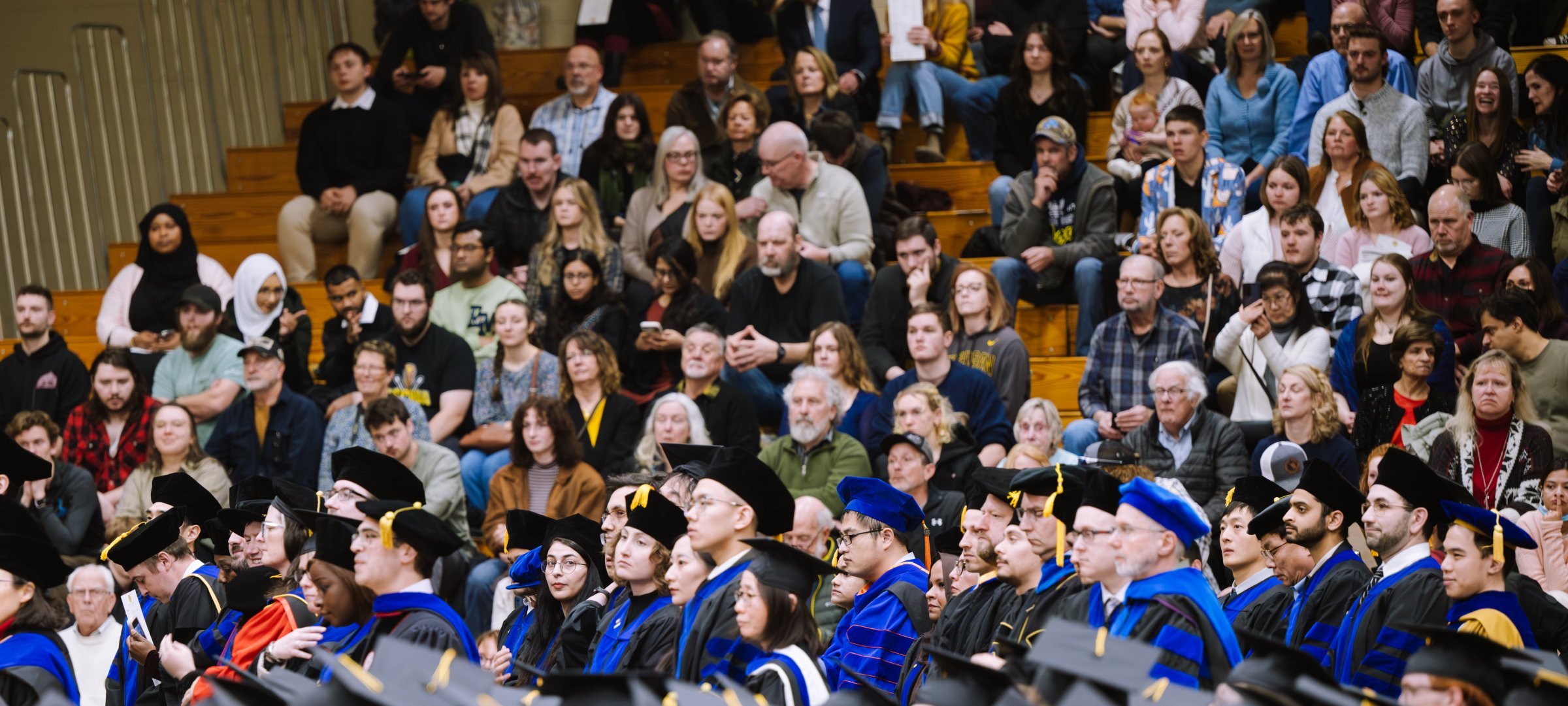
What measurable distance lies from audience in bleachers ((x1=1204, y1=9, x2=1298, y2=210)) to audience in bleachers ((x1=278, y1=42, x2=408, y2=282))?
18.1ft

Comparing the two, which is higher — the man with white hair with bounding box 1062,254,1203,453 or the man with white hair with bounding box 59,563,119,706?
the man with white hair with bounding box 1062,254,1203,453

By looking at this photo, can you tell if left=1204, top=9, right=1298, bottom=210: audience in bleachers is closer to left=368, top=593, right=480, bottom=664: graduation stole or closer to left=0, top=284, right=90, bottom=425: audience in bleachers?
left=368, top=593, right=480, bottom=664: graduation stole

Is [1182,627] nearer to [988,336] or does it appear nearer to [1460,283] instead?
[988,336]

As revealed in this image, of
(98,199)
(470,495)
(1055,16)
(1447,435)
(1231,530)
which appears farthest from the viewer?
(98,199)

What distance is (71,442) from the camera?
32.9ft

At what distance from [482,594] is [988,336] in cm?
297

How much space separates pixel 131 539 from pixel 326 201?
5.20 m

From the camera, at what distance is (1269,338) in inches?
347

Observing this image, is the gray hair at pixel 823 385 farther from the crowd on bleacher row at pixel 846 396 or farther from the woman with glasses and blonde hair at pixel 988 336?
the woman with glasses and blonde hair at pixel 988 336

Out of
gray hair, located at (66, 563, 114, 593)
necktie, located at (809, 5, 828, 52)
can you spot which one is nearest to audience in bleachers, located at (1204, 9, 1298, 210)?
necktie, located at (809, 5, 828, 52)

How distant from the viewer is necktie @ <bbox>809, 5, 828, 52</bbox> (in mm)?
12438

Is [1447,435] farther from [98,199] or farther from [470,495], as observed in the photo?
[98,199]

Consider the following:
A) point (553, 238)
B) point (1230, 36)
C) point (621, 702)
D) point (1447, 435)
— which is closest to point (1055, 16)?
point (1230, 36)

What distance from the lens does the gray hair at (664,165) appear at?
1066 cm
